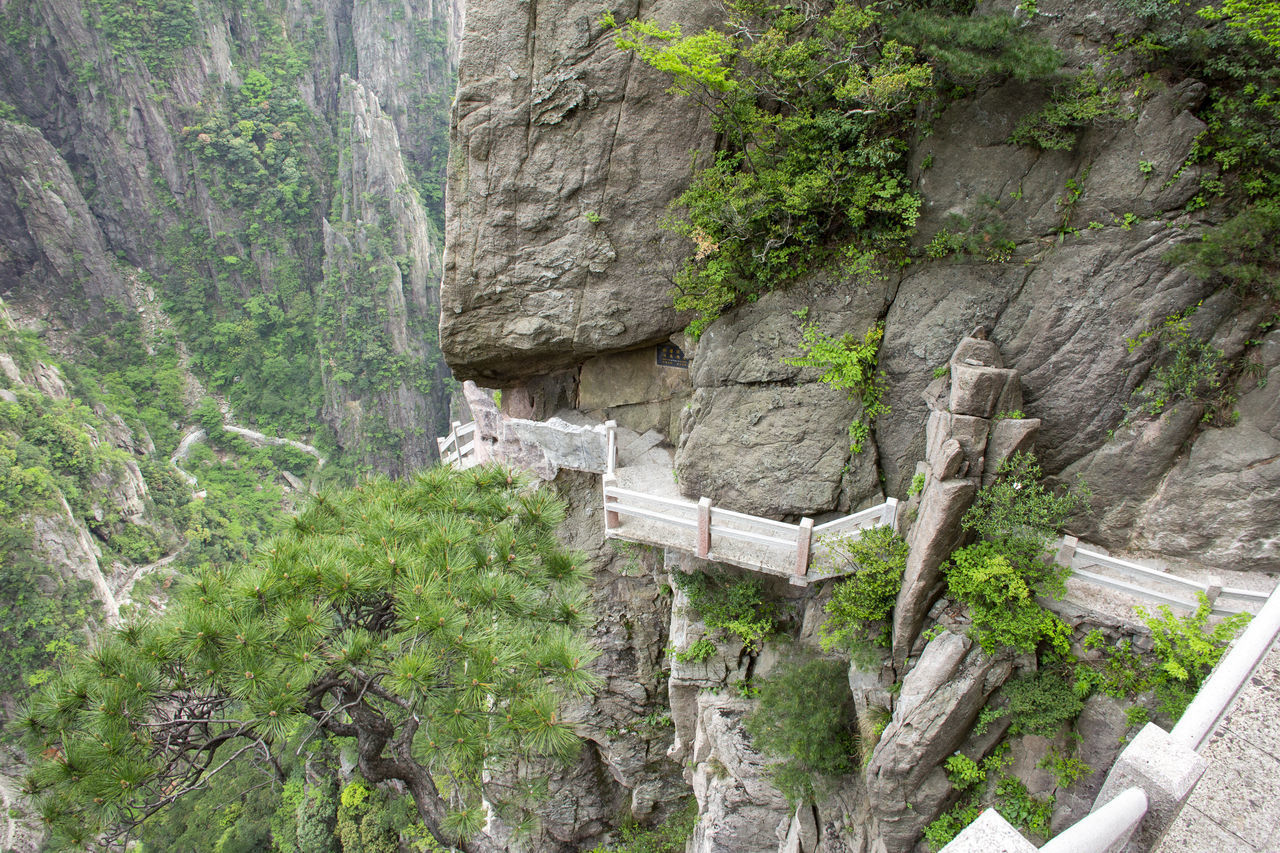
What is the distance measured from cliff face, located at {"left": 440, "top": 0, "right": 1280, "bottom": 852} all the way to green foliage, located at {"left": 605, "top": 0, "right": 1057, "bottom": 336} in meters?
0.38

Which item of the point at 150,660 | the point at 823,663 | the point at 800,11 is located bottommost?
the point at 823,663

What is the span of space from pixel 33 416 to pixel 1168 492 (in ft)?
130

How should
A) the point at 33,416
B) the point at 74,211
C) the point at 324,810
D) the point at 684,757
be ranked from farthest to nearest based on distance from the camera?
the point at 74,211
the point at 33,416
the point at 324,810
the point at 684,757

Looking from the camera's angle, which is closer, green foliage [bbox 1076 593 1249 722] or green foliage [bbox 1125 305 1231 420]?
green foliage [bbox 1076 593 1249 722]

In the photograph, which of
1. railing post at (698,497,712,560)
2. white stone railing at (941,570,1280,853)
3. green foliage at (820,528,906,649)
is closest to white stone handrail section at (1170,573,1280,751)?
white stone railing at (941,570,1280,853)

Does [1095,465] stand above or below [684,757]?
above

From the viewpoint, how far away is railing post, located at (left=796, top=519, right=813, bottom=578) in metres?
7.06

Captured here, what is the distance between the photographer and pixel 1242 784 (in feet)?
8.20

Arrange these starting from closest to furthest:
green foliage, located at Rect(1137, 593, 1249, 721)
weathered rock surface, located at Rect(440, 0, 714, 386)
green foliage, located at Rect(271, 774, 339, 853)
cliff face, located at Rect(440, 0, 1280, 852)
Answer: green foliage, located at Rect(1137, 593, 1249, 721), cliff face, located at Rect(440, 0, 1280, 852), weathered rock surface, located at Rect(440, 0, 714, 386), green foliage, located at Rect(271, 774, 339, 853)

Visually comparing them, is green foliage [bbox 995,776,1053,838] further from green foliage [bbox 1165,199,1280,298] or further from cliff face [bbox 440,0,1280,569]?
green foliage [bbox 1165,199,1280,298]

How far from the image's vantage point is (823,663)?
7.52 metres

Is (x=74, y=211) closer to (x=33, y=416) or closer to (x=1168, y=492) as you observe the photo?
(x=33, y=416)

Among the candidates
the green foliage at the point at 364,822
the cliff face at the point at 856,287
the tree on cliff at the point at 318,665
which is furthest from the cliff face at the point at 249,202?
the tree on cliff at the point at 318,665

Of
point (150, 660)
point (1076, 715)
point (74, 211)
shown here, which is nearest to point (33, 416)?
point (74, 211)
